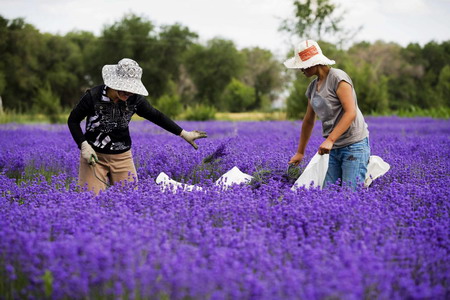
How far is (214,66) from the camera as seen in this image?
41750mm

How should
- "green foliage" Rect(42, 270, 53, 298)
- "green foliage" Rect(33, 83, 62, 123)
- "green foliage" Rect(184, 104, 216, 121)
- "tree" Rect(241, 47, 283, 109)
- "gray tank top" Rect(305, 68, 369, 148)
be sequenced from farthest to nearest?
"tree" Rect(241, 47, 283, 109)
"green foliage" Rect(184, 104, 216, 121)
"green foliage" Rect(33, 83, 62, 123)
"gray tank top" Rect(305, 68, 369, 148)
"green foliage" Rect(42, 270, 53, 298)

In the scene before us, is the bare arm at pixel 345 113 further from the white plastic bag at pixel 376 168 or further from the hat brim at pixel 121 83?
the hat brim at pixel 121 83

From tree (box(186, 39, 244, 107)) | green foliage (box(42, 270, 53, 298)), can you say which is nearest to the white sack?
green foliage (box(42, 270, 53, 298))

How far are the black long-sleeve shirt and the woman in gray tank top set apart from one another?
3.98ft

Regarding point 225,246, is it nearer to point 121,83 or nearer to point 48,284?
point 48,284

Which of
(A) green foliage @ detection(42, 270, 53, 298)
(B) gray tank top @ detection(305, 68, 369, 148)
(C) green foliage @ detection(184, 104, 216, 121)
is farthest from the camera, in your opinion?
(C) green foliage @ detection(184, 104, 216, 121)

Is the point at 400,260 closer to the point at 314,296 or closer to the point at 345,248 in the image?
the point at 345,248

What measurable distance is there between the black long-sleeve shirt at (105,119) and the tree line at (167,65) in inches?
916

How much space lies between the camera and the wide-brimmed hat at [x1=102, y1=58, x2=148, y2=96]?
3.69 metres

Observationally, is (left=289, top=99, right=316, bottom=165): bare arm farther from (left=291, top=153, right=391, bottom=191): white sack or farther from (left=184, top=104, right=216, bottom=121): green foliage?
(left=184, top=104, right=216, bottom=121): green foliage

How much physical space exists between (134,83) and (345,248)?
2230mm

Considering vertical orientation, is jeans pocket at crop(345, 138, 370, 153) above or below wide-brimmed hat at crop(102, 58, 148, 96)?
below

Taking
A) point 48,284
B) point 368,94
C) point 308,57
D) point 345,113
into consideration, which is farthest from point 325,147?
point 368,94

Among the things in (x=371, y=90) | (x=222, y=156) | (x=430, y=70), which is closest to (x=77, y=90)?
(x=371, y=90)
